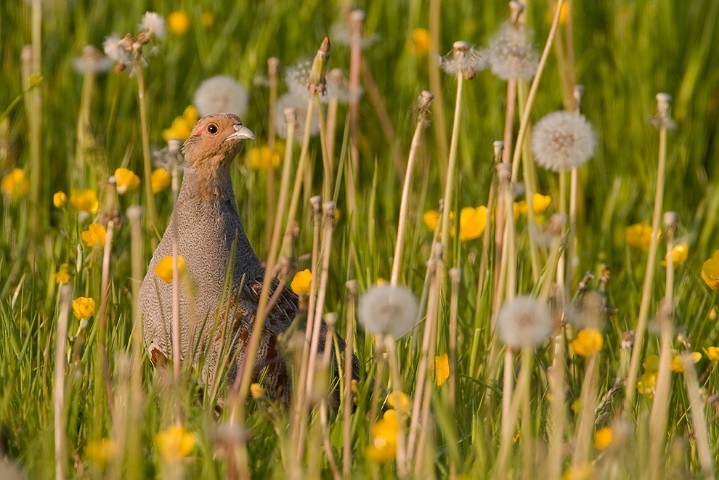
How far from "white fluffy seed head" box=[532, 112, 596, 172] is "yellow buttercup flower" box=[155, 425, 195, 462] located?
160cm

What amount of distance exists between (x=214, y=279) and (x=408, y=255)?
0.87m

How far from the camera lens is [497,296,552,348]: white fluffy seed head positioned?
2316 mm

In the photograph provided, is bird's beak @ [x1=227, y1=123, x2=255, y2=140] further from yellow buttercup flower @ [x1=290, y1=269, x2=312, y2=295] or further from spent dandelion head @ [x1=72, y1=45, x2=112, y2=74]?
spent dandelion head @ [x1=72, y1=45, x2=112, y2=74]

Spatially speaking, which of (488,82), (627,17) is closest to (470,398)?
(488,82)

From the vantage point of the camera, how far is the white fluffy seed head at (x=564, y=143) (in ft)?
11.7

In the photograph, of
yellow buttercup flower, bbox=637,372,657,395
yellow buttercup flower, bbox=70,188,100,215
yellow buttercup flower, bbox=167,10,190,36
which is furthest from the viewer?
yellow buttercup flower, bbox=167,10,190,36

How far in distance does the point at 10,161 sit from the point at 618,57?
285 cm

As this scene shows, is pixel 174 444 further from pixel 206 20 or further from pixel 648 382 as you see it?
pixel 206 20

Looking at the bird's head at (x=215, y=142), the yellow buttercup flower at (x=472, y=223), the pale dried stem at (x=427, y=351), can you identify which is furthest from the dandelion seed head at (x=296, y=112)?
the pale dried stem at (x=427, y=351)

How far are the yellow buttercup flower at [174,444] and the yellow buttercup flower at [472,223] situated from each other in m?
1.72

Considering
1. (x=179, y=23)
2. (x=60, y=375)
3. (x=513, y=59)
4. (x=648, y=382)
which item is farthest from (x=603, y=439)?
(x=179, y=23)

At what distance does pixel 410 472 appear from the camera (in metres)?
2.51

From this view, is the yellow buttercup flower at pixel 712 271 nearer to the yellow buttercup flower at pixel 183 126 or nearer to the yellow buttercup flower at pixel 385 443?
the yellow buttercup flower at pixel 385 443

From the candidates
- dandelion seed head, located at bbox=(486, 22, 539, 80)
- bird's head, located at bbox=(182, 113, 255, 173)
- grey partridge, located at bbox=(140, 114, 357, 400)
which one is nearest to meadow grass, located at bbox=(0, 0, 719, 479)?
grey partridge, located at bbox=(140, 114, 357, 400)
